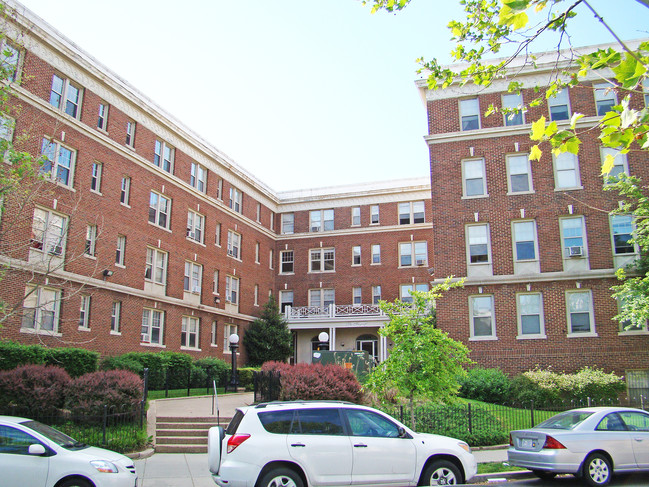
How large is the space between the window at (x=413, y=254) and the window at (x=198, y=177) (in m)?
15.3

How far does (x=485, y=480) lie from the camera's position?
1196cm

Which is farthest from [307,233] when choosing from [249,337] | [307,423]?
[307,423]

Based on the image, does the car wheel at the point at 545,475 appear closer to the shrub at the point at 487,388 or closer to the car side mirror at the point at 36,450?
the car side mirror at the point at 36,450

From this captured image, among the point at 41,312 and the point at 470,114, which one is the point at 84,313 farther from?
the point at 470,114

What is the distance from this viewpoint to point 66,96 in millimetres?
26000

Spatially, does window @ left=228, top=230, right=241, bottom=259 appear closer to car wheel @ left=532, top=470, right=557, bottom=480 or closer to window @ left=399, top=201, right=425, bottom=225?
window @ left=399, top=201, right=425, bottom=225

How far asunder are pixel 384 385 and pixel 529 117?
18.6 metres

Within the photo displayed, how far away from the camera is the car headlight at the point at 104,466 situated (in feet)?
30.8

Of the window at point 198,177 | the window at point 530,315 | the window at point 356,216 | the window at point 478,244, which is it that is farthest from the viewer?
the window at point 356,216

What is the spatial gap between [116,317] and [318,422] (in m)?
21.1

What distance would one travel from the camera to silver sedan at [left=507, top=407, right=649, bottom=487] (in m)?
11.1

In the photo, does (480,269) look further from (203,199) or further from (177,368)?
(203,199)

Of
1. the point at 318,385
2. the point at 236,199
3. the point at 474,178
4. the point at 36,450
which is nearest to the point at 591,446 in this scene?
the point at 318,385

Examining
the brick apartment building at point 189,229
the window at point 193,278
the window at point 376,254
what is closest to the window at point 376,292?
the window at point 376,254
